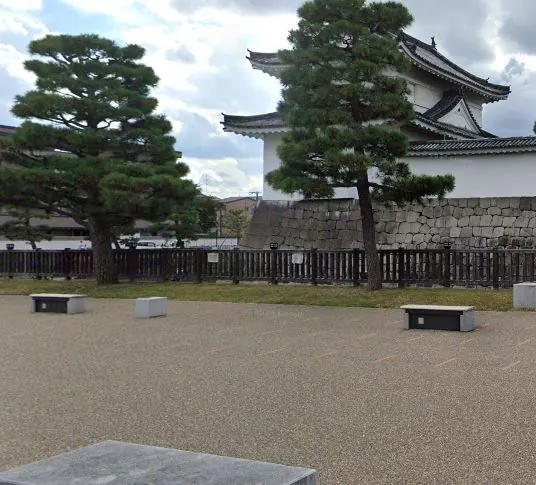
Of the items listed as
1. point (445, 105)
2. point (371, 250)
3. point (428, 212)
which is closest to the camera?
point (371, 250)

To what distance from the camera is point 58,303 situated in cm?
1248

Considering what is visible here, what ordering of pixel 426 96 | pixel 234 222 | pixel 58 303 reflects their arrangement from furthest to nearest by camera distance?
pixel 234 222 < pixel 426 96 < pixel 58 303

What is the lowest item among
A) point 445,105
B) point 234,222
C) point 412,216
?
point 412,216

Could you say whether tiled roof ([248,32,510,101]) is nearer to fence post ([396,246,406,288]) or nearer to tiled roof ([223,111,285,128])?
tiled roof ([223,111,285,128])

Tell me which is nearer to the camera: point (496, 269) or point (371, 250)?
point (496, 269)

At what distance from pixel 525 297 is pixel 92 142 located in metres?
10.4

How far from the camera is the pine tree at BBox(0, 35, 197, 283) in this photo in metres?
15.5

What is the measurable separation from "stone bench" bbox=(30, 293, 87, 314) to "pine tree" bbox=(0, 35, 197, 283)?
3.11 metres

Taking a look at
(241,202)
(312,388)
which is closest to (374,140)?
(312,388)

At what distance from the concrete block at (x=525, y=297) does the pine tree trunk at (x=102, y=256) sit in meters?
10.5

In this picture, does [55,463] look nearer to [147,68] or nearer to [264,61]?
[147,68]

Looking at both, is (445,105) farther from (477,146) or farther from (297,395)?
(297,395)

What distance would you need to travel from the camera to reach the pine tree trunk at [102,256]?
17.4m

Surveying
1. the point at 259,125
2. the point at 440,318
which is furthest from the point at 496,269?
the point at 259,125
